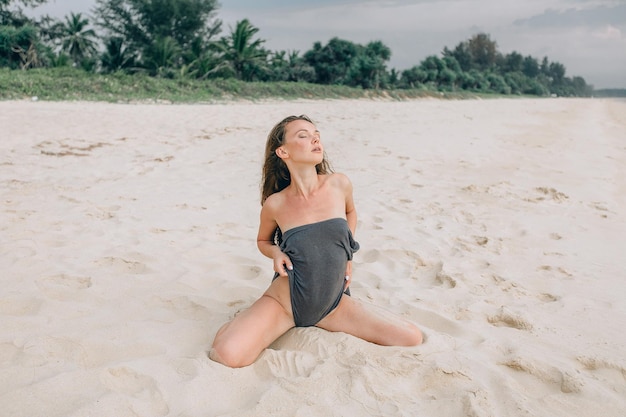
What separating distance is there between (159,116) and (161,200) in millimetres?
6067

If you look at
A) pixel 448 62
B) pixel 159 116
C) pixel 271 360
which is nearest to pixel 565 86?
pixel 448 62

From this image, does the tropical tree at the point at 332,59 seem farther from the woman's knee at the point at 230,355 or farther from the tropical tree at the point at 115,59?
the woman's knee at the point at 230,355

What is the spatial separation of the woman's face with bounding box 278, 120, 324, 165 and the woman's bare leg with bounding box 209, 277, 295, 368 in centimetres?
55

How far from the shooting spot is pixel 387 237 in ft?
12.9

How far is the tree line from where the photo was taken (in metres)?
25.5

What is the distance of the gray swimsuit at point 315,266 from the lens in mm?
2365

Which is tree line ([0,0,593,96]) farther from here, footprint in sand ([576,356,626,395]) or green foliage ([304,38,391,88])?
footprint in sand ([576,356,626,395])

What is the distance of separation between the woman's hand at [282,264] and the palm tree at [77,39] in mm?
31476

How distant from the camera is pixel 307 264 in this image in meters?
2.36

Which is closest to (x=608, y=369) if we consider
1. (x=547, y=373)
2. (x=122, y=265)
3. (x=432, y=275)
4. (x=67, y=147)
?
(x=547, y=373)

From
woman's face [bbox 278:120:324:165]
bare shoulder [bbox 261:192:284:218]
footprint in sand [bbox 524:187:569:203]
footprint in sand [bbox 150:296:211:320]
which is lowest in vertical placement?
footprint in sand [bbox 150:296:211:320]

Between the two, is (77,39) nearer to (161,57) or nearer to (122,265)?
(161,57)

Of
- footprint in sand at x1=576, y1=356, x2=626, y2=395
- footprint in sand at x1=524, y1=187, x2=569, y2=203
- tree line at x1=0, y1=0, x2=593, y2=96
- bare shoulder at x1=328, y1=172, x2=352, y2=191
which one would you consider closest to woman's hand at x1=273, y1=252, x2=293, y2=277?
bare shoulder at x1=328, y1=172, x2=352, y2=191

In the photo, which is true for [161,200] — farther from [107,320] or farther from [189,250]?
[107,320]
